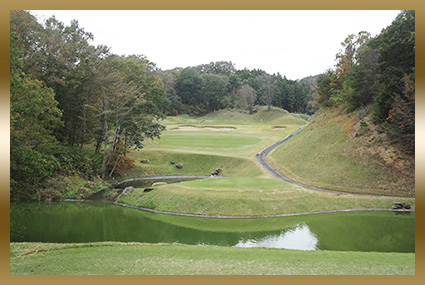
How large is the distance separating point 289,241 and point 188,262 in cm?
Answer: 926

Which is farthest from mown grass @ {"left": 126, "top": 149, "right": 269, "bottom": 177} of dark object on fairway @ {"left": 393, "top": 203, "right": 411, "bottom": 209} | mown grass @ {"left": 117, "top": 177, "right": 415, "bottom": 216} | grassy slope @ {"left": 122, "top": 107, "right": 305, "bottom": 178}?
dark object on fairway @ {"left": 393, "top": 203, "right": 411, "bottom": 209}

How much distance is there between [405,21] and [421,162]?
97.3 feet

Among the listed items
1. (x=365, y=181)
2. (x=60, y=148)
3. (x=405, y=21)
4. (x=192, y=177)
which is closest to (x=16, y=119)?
(x=60, y=148)

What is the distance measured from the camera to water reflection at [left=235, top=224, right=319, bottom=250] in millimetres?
18391

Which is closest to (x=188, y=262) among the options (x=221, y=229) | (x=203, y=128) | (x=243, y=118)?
(x=221, y=229)

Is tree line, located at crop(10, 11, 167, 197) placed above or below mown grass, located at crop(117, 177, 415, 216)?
above

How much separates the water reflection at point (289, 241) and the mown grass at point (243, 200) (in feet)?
15.6

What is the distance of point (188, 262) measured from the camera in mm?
12312

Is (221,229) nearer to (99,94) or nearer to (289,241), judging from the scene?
(289,241)

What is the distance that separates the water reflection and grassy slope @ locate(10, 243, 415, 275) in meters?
3.90

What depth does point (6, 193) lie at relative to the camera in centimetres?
863

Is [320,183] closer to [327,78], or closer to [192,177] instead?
[192,177]

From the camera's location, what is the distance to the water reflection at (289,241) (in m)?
18.4

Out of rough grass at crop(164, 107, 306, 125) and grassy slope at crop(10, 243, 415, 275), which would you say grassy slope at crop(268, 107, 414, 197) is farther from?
rough grass at crop(164, 107, 306, 125)
